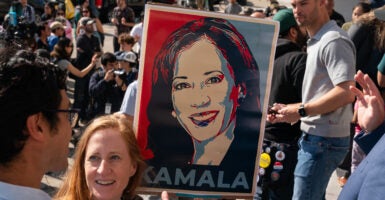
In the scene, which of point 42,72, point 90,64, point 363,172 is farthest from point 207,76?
point 90,64

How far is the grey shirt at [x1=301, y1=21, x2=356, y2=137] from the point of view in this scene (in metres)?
3.29

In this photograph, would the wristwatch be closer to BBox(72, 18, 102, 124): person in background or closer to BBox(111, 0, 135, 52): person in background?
BBox(72, 18, 102, 124): person in background

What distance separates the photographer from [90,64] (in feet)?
26.4

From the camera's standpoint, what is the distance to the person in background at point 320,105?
3299 millimetres

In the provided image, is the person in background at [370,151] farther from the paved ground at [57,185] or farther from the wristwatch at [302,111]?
the paved ground at [57,185]

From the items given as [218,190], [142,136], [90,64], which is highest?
[142,136]

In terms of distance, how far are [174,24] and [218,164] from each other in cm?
69

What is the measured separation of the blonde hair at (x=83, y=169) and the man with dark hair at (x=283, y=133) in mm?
1266

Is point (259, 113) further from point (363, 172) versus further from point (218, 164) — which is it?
point (363, 172)

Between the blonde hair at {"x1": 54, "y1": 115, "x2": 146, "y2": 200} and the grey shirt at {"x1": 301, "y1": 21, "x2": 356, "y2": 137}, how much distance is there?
1.24 m

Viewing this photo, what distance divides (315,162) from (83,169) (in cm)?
145

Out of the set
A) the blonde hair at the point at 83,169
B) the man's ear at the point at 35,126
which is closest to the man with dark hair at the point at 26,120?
the man's ear at the point at 35,126

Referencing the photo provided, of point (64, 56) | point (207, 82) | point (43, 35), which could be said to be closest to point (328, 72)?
point (207, 82)

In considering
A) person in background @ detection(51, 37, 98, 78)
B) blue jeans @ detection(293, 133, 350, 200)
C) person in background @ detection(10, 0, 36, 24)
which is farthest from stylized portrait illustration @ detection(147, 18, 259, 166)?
person in background @ detection(10, 0, 36, 24)
